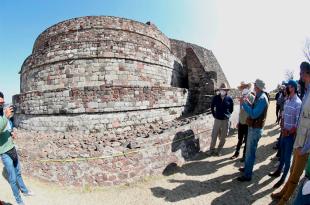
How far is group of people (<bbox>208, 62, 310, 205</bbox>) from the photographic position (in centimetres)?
299

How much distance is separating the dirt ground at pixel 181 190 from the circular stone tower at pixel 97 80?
4243 mm

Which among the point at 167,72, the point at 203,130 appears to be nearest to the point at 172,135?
the point at 203,130

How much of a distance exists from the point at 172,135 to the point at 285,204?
313 centimetres

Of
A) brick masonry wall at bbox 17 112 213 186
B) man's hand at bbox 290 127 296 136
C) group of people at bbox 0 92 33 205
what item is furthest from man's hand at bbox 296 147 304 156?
group of people at bbox 0 92 33 205

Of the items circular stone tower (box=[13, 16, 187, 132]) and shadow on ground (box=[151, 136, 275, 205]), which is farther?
circular stone tower (box=[13, 16, 187, 132])

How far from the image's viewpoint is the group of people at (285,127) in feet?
9.81

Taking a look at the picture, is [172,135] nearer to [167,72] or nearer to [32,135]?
[32,135]

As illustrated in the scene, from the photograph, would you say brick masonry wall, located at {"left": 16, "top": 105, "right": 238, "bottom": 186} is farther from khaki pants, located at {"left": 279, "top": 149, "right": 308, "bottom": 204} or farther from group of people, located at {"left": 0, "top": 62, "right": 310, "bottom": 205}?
khaki pants, located at {"left": 279, "top": 149, "right": 308, "bottom": 204}

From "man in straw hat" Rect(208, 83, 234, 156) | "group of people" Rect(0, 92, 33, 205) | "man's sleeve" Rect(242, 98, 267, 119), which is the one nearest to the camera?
"group of people" Rect(0, 92, 33, 205)

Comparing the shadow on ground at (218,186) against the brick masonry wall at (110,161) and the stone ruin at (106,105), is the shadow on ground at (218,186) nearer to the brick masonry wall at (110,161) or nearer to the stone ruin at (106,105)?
the brick masonry wall at (110,161)

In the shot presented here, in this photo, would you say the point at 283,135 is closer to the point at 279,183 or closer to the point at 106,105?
the point at 279,183

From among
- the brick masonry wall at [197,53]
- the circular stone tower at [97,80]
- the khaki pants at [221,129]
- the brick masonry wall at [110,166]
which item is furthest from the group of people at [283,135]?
the brick masonry wall at [197,53]

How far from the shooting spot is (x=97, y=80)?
35.3ft

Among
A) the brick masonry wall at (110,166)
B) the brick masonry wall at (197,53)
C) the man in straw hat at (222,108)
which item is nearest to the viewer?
the brick masonry wall at (110,166)
